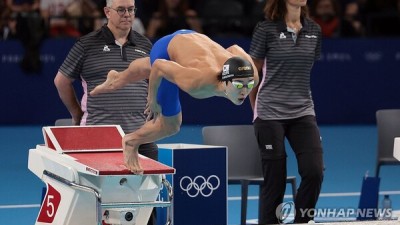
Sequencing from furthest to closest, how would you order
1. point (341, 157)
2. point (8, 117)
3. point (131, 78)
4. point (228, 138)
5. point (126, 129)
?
point (8, 117)
point (341, 157)
point (228, 138)
point (126, 129)
point (131, 78)

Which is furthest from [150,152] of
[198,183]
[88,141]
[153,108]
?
[153,108]

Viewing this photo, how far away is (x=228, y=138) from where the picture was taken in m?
9.76

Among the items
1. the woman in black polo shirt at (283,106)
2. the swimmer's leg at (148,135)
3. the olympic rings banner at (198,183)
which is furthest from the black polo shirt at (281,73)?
the swimmer's leg at (148,135)

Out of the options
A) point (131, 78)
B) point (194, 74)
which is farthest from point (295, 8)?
point (194, 74)

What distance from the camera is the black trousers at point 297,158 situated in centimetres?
854

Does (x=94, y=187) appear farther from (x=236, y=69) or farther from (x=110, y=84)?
(x=236, y=69)

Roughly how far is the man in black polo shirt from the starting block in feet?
2.07

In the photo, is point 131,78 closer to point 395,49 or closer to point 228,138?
point 228,138

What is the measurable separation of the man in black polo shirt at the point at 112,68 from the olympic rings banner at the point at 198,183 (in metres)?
0.46

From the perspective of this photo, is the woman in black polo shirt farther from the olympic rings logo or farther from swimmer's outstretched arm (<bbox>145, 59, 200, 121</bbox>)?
swimmer's outstretched arm (<bbox>145, 59, 200, 121</bbox>)

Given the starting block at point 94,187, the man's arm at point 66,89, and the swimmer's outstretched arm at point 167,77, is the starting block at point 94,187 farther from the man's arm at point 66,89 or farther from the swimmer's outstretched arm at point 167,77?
the man's arm at point 66,89

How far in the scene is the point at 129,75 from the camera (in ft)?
24.0

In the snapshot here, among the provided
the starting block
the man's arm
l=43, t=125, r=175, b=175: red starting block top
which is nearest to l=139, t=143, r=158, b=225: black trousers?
l=43, t=125, r=175, b=175: red starting block top

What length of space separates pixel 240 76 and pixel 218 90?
19 centimetres
